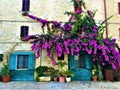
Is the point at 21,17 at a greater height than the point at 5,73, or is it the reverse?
the point at 21,17

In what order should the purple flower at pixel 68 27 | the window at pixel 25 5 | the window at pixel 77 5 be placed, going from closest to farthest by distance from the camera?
the purple flower at pixel 68 27
the window at pixel 25 5
the window at pixel 77 5

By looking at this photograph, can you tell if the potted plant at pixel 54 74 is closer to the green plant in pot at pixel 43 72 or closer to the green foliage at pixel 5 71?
the green plant in pot at pixel 43 72

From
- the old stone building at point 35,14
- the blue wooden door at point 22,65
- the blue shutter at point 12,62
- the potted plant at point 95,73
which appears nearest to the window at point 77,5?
the old stone building at point 35,14

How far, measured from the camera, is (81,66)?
16531 mm

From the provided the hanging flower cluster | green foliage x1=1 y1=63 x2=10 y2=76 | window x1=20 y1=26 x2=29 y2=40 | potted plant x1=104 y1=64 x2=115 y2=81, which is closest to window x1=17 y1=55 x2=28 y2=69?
green foliage x1=1 y1=63 x2=10 y2=76

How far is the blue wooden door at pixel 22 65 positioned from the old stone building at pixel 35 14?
42 centimetres

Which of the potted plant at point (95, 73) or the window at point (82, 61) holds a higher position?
the window at point (82, 61)

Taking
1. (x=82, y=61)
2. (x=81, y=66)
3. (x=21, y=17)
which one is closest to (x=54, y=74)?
(x=81, y=66)

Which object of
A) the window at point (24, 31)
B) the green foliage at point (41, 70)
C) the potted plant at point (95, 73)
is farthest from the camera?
the window at point (24, 31)

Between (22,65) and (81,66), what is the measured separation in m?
4.94

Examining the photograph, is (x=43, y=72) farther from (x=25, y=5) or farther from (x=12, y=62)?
(x=25, y=5)

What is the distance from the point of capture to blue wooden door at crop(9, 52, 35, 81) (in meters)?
15.9

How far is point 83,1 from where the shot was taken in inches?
696

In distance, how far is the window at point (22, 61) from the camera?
53.0 ft
